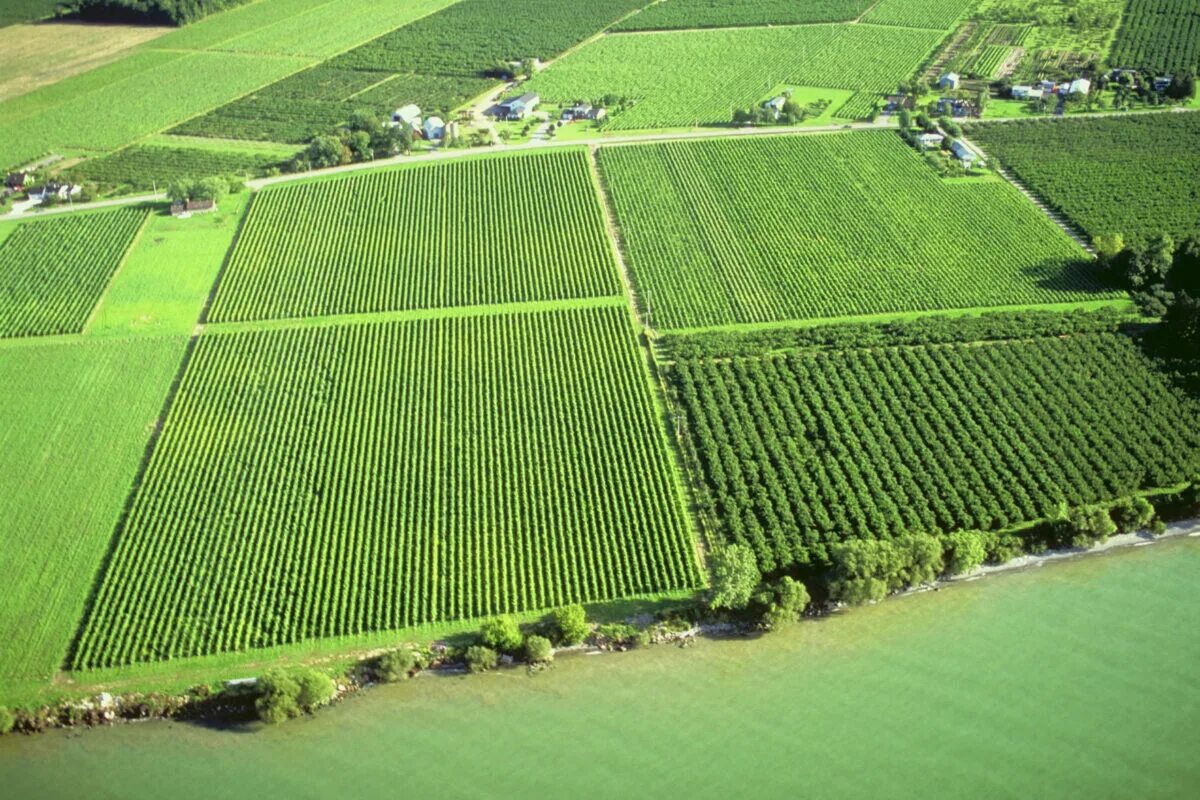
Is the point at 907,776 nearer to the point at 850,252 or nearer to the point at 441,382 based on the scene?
the point at 441,382

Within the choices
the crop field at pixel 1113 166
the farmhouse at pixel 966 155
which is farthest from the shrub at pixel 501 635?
the farmhouse at pixel 966 155

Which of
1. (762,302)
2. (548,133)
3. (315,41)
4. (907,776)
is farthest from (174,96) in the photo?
(907,776)

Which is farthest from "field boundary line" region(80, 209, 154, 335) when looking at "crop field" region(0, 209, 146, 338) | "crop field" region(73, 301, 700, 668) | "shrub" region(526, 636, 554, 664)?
"shrub" region(526, 636, 554, 664)

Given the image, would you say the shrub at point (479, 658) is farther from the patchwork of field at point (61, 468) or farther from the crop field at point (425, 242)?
the crop field at point (425, 242)

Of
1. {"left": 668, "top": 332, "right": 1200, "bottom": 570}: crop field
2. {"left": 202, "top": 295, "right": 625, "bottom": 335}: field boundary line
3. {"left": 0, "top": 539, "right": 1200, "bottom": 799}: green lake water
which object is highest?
{"left": 202, "top": 295, "right": 625, "bottom": 335}: field boundary line

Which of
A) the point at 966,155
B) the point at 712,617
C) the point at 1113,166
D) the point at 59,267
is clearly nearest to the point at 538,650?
the point at 712,617

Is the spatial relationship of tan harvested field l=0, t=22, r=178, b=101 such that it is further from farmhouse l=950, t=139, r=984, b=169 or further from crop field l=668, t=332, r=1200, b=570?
farmhouse l=950, t=139, r=984, b=169
